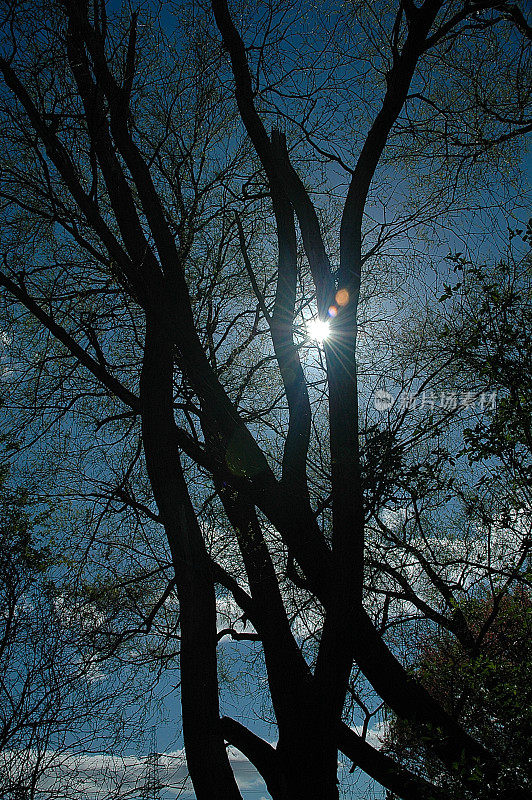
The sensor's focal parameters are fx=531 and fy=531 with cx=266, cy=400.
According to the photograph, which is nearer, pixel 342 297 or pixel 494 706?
pixel 494 706

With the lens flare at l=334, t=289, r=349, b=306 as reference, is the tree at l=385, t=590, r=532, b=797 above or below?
below

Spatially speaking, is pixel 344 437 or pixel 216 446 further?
pixel 216 446

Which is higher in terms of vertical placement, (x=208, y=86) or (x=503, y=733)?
(x=208, y=86)

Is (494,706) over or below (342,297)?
below

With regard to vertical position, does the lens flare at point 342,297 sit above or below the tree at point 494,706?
above

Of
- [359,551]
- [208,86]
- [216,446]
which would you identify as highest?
[208,86]

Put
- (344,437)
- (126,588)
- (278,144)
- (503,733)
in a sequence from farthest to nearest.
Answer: (126,588), (278,144), (344,437), (503,733)

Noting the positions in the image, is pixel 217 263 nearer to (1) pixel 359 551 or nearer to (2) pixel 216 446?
(2) pixel 216 446

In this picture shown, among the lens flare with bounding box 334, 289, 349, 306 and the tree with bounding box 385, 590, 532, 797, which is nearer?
the tree with bounding box 385, 590, 532, 797

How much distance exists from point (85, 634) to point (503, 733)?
2.98m

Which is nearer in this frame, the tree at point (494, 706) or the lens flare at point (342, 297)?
the tree at point (494, 706)

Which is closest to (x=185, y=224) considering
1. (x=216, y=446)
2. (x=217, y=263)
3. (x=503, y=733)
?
(x=217, y=263)

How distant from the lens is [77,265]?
4582 mm

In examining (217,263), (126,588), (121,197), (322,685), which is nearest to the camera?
(322,685)
